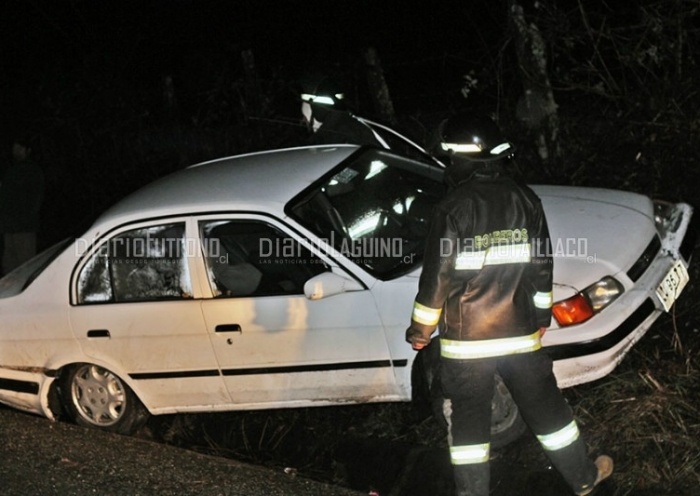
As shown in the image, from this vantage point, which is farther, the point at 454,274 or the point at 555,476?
the point at 555,476

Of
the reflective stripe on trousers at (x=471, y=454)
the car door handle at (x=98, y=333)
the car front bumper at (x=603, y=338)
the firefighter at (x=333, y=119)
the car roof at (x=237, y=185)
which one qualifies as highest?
the firefighter at (x=333, y=119)

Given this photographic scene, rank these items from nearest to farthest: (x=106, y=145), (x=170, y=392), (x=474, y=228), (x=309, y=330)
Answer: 1. (x=474, y=228)
2. (x=309, y=330)
3. (x=170, y=392)
4. (x=106, y=145)

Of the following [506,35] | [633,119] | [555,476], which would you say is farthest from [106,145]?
[555,476]

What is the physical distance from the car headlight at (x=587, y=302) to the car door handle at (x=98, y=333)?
2.45 m

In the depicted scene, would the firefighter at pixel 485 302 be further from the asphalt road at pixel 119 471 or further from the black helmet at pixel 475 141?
the asphalt road at pixel 119 471

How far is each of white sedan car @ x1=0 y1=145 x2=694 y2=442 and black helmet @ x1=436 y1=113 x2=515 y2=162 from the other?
1089 millimetres

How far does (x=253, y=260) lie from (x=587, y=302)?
5.94 feet

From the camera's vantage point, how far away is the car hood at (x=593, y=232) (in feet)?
16.3

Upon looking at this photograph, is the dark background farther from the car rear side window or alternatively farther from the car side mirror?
the car side mirror

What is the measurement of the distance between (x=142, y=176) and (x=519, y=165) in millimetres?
4599

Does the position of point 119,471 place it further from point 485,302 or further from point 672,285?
point 672,285

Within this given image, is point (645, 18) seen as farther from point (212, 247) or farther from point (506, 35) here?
point (212, 247)

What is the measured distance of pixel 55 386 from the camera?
597 cm

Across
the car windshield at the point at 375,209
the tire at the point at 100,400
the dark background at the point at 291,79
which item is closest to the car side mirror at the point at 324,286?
the car windshield at the point at 375,209
